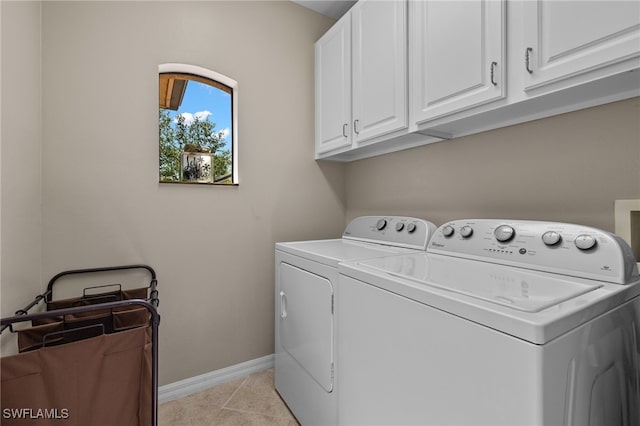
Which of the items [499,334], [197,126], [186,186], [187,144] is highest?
[197,126]

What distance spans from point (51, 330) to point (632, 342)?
190 centimetres

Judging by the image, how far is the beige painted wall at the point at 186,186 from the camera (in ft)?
5.10

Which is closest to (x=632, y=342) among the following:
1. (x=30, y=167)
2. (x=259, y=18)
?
(x=30, y=167)

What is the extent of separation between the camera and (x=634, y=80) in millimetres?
1000

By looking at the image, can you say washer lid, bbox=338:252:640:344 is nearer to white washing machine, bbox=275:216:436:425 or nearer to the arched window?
white washing machine, bbox=275:216:436:425

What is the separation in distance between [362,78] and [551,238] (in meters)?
1.32

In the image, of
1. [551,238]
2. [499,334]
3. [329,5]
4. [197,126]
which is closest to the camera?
[499,334]

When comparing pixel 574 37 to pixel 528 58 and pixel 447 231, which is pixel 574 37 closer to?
pixel 528 58

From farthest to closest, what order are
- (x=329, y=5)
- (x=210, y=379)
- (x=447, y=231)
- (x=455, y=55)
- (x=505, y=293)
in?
(x=329, y=5) → (x=210, y=379) → (x=447, y=231) → (x=455, y=55) → (x=505, y=293)

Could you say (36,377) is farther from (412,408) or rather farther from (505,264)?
(505,264)

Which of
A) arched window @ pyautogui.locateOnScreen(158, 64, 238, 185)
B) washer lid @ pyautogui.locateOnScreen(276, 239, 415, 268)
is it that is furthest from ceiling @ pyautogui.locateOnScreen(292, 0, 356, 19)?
washer lid @ pyautogui.locateOnScreen(276, 239, 415, 268)

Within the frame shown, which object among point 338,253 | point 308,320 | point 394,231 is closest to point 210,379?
point 308,320

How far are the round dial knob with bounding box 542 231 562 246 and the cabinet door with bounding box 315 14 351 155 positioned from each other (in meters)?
1.21

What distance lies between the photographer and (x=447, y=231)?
1411 mm
